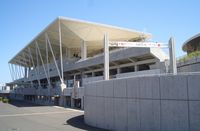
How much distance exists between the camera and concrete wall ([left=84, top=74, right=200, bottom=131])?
9703 mm

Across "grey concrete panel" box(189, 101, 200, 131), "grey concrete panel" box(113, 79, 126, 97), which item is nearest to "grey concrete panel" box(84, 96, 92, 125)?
"grey concrete panel" box(113, 79, 126, 97)

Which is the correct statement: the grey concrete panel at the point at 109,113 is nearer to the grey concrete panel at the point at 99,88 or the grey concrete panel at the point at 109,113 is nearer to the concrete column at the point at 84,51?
the grey concrete panel at the point at 99,88

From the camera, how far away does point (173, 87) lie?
411 inches

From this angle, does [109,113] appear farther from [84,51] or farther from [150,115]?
[84,51]

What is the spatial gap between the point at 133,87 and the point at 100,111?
4.15 m

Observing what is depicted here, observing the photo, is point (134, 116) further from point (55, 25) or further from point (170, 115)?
point (55, 25)

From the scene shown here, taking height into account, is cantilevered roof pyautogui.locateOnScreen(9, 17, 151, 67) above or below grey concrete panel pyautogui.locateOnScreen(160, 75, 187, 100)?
above

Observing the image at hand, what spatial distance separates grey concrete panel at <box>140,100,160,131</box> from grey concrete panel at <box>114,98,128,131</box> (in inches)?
59.5

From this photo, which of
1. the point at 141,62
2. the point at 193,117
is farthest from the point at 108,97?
the point at 141,62

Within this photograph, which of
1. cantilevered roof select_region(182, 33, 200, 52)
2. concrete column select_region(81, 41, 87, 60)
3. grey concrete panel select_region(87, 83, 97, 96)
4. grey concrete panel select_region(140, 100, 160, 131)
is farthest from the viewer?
concrete column select_region(81, 41, 87, 60)

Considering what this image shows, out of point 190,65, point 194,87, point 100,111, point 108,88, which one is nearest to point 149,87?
point 194,87

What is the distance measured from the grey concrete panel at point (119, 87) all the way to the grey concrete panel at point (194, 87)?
14.4ft

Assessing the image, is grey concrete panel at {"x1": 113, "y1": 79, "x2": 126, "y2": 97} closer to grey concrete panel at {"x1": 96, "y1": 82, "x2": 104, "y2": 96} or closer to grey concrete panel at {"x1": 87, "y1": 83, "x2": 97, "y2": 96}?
grey concrete panel at {"x1": 96, "y1": 82, "x2": 104, "y2": 96}

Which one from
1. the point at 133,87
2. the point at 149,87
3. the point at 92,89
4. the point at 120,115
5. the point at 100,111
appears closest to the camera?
the point at 149,87
